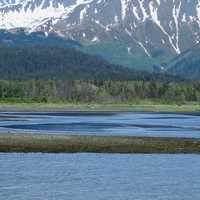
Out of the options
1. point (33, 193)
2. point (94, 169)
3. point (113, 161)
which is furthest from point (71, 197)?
point (113, 161)

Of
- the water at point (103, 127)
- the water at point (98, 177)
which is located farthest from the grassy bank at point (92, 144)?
the water at point (103, 127)

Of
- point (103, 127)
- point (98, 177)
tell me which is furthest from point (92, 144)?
point (103, 127)

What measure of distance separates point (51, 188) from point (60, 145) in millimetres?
25247

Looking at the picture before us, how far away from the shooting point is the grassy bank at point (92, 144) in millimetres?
78938

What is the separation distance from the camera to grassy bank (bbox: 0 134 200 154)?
78.9 metres

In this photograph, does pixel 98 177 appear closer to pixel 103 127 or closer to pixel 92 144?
pixel 92 144

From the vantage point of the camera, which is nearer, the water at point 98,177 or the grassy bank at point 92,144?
the water at point 98,177

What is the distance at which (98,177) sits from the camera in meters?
62.1

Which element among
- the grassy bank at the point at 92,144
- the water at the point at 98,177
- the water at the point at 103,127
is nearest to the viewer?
the water at the point at 98,177

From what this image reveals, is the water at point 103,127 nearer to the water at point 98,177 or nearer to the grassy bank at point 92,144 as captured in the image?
the grassy bank at point 92,144

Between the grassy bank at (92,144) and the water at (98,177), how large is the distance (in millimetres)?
3649

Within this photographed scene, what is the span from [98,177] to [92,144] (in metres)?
21.3

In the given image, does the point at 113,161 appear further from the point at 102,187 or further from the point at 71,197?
the point at 71,197

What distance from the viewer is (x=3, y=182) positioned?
5878 centimetres
